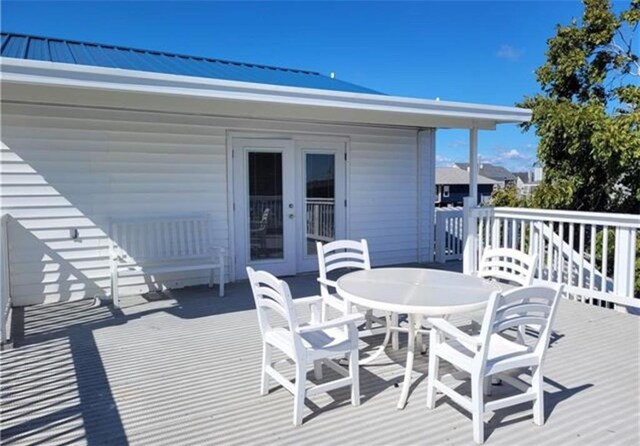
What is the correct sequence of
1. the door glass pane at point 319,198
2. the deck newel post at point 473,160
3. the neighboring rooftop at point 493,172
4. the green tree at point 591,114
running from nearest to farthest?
the deck newel post at point 473,160 < the door glass pane at point 319,198 < the green tree at point 591,114 < the neighboring rooftop at point 493,172

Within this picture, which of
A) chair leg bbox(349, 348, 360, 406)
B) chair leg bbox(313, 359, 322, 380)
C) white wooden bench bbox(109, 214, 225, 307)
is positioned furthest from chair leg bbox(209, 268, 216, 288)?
chair leg bbox(349, 348, 360, 406)

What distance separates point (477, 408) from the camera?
7.65 ft

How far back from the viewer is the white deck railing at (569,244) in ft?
15.1

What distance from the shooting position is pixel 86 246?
5410mm

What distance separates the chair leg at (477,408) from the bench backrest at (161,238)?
4.16 m

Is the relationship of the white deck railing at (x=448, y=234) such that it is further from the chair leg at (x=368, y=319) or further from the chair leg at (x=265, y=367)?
the chair leg at (x=265, y=367)

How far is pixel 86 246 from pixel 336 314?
311 cm

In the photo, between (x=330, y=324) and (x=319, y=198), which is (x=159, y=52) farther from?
(x=330, y=324)

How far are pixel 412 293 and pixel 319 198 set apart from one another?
4.09 metres

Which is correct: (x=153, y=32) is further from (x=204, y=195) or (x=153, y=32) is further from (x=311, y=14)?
(x=204, y=195)

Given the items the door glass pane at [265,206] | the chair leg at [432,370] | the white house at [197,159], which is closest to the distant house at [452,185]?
the white house at [197,159]

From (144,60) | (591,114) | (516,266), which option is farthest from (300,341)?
(591,114)

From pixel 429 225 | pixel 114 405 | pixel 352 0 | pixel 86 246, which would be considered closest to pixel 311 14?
pixel 352 0

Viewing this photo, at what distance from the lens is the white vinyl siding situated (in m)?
5.07
